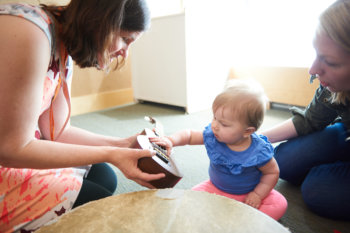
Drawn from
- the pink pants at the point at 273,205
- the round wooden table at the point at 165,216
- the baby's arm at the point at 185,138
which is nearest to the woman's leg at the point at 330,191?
the pink pants at the point at 273,205

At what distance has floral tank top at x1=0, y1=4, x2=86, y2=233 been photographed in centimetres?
68

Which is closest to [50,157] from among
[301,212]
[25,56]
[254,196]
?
[25,56]

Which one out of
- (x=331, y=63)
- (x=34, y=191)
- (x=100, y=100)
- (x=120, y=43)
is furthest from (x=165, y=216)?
(x=100, y=100)

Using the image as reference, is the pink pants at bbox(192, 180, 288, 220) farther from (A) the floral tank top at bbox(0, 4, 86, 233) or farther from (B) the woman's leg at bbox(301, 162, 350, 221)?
(A) the floral tank top at bbox(0, 4, 86, 233)

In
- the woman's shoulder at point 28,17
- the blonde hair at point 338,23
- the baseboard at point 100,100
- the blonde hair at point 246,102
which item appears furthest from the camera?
the baseboard at point 100,100

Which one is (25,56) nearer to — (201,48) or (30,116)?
(30,116)

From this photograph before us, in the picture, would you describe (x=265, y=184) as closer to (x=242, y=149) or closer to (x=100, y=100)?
(x=242, y=149)

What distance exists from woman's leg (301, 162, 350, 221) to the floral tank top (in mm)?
839

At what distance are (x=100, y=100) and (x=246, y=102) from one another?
2.09 metres

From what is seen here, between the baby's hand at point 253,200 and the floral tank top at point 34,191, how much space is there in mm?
563

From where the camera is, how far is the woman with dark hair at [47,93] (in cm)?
59

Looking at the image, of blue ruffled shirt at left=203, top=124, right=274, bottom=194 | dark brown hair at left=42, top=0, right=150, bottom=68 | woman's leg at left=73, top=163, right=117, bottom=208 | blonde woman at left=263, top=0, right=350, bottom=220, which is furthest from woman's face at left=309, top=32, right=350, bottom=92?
woman's leg at left=73, top=163, right=117, bottom=208

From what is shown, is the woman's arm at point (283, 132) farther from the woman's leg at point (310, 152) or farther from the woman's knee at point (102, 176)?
the woman's knee at point (102, 176)

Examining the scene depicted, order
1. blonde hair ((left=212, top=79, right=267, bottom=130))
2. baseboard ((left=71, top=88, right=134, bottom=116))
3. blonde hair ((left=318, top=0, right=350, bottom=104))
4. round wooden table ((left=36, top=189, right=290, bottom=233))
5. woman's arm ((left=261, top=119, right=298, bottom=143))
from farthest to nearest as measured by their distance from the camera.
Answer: baseboard ((left=71, top=88, right=134, bottom=116)) < woman's arm ((left=261, top=119, right=298, bottom=143)) < blonde hair ((left=212, top=79, right=267, bottom=130)) < blonde hair ((left=318, top=0, right=350, bottom=104)) < round wooden table ((left=36, top=189, right=290, bottom=233))
